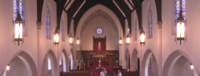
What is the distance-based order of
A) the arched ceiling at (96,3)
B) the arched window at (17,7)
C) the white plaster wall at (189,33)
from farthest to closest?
the arched ceiling at (96,3)
the arched window at (17,7)
the white plaster wall at (189,33)

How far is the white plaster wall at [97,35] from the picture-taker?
34.1 m

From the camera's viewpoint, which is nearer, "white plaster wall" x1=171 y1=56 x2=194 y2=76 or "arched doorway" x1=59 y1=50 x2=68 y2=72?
"white plaster wall" x1=171 y1=56 x2=194 y2=76

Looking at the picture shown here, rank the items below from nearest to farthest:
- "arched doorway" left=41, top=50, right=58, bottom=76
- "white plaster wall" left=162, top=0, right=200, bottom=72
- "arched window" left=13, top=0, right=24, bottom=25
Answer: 1. "white plaster wall" left=162, top=0, right=200, bottom=72
2. "arched window" left=13, top=0, right=24, bottom=25
3. "arched doorway" left=41, top=50, right=58, bottom=76

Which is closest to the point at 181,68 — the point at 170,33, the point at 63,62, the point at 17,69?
the point at 170,33

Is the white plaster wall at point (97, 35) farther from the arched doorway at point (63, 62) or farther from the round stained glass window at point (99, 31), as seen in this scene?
the arched doorway at point (63, 62)

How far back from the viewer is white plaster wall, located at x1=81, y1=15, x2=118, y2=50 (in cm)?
3406

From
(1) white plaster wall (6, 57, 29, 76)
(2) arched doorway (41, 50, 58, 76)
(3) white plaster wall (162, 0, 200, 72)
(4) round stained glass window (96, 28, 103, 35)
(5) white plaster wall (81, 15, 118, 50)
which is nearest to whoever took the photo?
(3) white plaster wall (162, 0, 200, 72)

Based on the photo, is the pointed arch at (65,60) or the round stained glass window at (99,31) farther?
the round stained glass window at (99,31)

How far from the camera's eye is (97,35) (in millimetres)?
34469

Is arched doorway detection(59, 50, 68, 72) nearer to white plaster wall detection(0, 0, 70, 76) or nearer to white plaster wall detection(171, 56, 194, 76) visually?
white plaster wall detection(0, 0, 70, 76)

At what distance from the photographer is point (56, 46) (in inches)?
693

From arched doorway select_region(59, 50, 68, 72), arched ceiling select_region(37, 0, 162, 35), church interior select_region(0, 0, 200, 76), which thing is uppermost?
arched ceiling select_region(37, 0, 162, 35)

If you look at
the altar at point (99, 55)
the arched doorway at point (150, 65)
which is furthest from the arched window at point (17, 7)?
the altar at point (99, 55)

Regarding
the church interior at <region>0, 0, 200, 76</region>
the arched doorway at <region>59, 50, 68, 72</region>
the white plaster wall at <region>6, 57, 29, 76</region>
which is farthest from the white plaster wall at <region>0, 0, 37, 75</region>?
the arched doorway at <region>59, 50, 68, 72</region>
